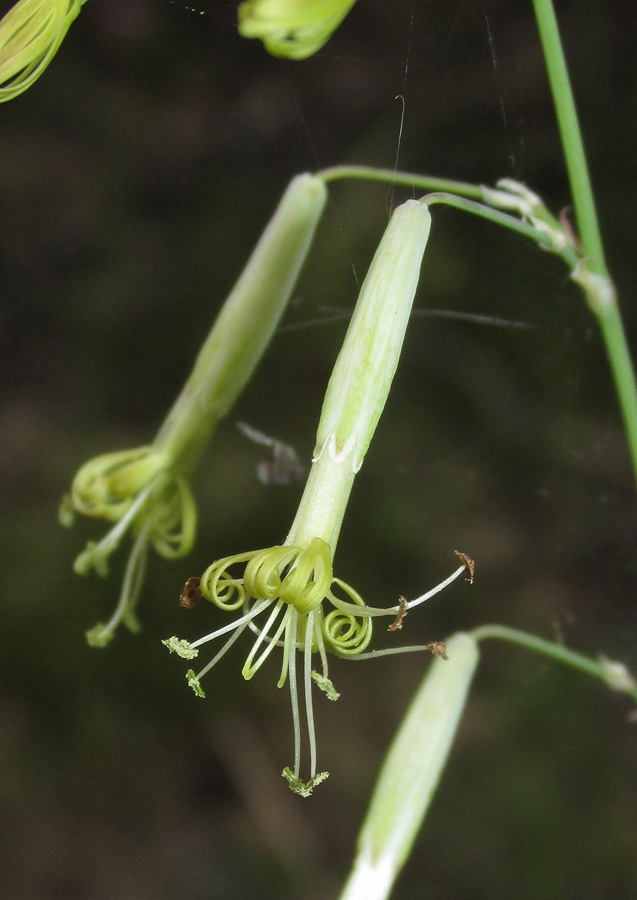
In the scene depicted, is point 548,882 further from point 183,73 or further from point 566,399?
point 183,73

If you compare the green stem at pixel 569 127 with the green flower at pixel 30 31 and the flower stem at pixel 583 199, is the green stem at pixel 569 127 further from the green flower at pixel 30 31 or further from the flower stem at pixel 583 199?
the green flower at pixel 30 31

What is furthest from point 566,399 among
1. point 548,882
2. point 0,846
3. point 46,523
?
point 0,846

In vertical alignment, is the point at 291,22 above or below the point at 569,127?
below

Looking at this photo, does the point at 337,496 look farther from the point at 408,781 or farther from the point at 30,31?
the point at 30,31

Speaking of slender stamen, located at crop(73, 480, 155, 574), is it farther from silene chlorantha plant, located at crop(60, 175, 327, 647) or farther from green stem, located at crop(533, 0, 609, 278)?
green stem, located at crop(533, 0, 609, 278)

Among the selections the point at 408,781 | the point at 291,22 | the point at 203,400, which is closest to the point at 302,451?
the point at 203,400

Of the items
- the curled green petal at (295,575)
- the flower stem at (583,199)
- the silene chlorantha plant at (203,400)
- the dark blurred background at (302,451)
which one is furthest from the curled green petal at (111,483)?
the dark blurred background at (302,451)
